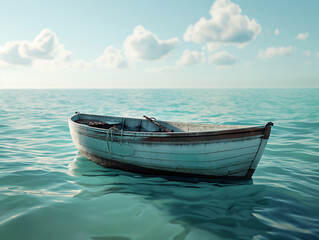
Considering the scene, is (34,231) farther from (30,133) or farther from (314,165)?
(30,133)

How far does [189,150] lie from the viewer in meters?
6.50

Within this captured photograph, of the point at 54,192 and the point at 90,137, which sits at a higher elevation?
the point at 90,137

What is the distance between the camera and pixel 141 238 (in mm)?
4312

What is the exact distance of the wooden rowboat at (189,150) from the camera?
6273mm

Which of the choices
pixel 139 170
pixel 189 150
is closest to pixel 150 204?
pixel 189 150

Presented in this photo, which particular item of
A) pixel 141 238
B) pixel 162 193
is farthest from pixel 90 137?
pixel 141 238

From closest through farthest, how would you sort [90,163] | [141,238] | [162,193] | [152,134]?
[141,238] < [162,193] < [152,134] < [90,163]

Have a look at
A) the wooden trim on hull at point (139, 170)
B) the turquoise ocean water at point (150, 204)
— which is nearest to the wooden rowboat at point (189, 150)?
the wooden trim on hull at point (139, 170)

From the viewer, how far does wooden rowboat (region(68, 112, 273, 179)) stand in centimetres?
627

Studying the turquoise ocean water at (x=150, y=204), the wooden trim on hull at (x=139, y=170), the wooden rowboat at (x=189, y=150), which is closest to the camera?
the turquoise ocean water at (x=150, y=204)

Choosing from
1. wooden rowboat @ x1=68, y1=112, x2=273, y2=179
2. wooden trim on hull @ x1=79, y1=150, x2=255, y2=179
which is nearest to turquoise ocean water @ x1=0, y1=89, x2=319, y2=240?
wooden trim on hull @ x1=79, y1=150, x2=255, y2=179

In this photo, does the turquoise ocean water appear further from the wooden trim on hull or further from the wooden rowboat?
the wooden rowboat

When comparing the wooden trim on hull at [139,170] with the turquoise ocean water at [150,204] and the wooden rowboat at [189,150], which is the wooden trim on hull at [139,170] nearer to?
the wooden rowboat at [189,150]

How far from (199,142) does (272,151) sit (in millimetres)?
5745
